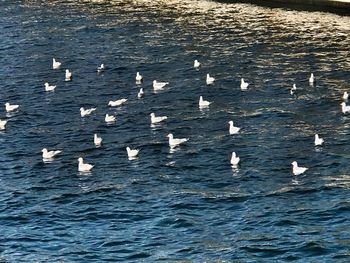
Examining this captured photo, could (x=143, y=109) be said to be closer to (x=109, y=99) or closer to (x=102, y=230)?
(x=109, y=99)

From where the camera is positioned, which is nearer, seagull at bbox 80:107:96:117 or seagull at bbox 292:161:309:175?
seagull at bbox 292:161:309:175

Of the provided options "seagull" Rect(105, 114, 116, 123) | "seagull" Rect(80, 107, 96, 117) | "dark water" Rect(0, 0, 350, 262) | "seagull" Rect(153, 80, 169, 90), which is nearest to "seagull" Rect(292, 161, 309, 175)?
"dark water" Rect(0, 0, 350, 262)

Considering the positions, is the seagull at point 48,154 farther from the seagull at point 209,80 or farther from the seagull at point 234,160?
the seagull at point 209,80

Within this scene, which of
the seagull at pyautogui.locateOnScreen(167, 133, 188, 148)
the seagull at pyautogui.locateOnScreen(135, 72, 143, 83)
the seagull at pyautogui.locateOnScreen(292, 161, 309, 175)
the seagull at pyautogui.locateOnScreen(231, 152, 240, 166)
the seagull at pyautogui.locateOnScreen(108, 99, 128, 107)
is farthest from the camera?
the seagull at pyautogui.locateOnScreen(135, 72, 143, 83)

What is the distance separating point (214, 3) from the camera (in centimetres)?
13062

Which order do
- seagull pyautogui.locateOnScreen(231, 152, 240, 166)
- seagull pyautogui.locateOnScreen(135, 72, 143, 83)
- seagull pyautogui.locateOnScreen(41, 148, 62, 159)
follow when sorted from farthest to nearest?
1. seagull pyautogui.locateOnScreen(135, 72, 143, 83)
2. seagull pyautogui.locateOnScreen(41, 148, 62, 159)
3. seagull pyautogui.locateOnScreen(231, 152, 240, 166)

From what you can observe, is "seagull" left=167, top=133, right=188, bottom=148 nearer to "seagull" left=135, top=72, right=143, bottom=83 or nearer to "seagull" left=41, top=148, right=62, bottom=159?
"seagull" left=41, top=148, right=62, bottom=159

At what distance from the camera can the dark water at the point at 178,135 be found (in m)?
62.8

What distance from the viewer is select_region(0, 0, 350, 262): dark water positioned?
62.8 meters

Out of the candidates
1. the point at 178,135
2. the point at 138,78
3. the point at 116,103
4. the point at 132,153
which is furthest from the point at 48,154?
the point at 138,78

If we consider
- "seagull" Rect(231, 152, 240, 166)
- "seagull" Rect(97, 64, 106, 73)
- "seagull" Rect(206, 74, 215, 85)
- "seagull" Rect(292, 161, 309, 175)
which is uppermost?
"seagull" Rect(292, 161, 309, 175)

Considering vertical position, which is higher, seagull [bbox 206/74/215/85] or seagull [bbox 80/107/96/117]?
seagull [bbox 206/74/215/85]

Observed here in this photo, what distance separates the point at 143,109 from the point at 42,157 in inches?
535

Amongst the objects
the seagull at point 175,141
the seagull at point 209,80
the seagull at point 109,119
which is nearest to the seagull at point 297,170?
the seagull at point 175,141
